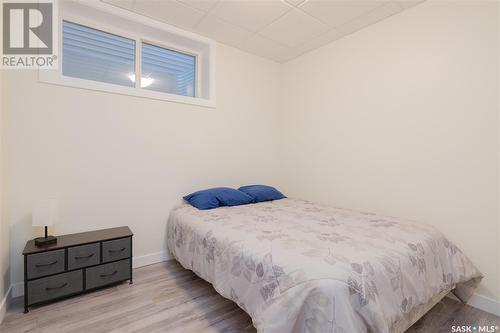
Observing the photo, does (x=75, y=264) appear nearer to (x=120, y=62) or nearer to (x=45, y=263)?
(x=45, y=263)

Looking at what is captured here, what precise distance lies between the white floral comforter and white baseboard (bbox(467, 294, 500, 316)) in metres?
0.10

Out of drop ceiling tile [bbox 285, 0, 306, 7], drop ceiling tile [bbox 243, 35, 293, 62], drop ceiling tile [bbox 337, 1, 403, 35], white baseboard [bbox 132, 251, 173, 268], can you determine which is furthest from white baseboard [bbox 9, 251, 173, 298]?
drop ceiling tile [bbox 337, 1, 403, 35]

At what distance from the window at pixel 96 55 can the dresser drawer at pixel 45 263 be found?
1648 millimetres

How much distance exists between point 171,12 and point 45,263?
2.53 m

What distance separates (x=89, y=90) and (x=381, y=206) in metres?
3.12

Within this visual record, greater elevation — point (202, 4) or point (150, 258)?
point (202, 4)

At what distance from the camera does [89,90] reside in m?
2.29

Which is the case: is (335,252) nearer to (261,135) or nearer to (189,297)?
(189,297)

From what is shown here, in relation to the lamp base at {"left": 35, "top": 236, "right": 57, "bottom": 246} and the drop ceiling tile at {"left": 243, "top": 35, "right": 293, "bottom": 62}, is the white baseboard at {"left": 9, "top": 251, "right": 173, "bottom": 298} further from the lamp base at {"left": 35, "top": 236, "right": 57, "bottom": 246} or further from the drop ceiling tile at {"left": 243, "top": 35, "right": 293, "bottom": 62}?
the drop ceiling tile at {"left": 243, "top": 35, "right": 293, "bottom": 62}

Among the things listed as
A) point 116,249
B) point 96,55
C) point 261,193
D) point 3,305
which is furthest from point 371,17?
point 3,305

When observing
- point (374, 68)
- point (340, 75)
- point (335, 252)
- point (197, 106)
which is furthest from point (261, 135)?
point (335, 252)

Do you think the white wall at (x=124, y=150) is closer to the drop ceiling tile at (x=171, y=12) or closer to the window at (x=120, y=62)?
the window at (x=120, y=62)

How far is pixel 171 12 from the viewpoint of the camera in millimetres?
2508

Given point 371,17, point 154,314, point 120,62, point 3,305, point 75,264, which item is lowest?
point 154,314
